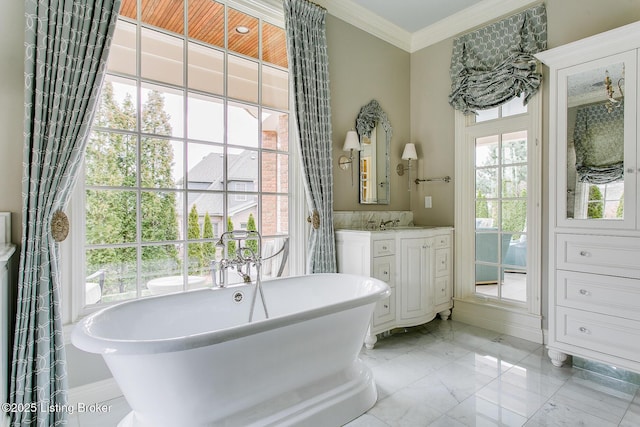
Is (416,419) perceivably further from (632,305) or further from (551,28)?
(551,28)

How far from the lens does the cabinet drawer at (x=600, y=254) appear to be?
2061 mm

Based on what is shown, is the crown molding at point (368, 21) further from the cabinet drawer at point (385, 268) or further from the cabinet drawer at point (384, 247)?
the cabinet drawer at point (385, 268)

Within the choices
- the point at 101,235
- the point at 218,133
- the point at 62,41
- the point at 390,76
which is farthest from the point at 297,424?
the point at 390,76

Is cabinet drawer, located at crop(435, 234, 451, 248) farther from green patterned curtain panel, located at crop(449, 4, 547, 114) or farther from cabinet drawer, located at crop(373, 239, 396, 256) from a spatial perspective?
green patterned curtain panel, located at crop(449, 4, 547, 114)

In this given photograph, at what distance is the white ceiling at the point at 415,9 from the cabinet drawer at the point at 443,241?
2137 millimetres

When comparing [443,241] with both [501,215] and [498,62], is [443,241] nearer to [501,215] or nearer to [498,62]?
[501,215]

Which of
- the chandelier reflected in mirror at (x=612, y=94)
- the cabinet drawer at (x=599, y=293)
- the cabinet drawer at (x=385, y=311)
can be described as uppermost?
the chandelier reflected in mirror at (x=612, y=94)

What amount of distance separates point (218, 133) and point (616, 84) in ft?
8.71

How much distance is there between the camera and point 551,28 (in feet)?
9.00

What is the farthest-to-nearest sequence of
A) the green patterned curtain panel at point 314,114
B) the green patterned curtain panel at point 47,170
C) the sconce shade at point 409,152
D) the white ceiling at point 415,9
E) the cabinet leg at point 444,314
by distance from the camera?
the sconce shade at point 409,152 → the cabinet leg at point 444,314 → the white ceiling at point 415,9 → the green patterned curtain panel at point 314,114 → the green patterned curtain panel at point 47,170

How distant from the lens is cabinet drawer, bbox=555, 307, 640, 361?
2.04 meters

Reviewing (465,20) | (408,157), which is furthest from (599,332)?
(465,20)

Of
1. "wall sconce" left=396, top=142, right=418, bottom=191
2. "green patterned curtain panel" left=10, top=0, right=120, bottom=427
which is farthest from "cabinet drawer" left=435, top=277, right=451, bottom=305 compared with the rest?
"green patterned curtain panel" left=10, top=0, right=120, bottom=427

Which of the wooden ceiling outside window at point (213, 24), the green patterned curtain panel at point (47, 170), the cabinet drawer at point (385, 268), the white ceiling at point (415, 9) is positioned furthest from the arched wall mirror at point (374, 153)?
the green patterned curtain panel at point (47, 170)
